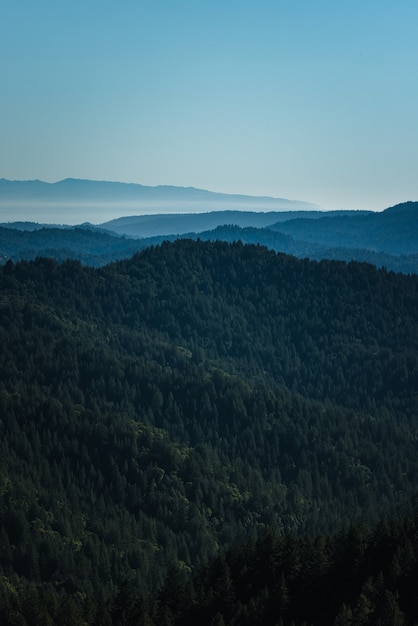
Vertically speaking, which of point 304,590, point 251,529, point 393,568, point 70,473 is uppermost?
point 393,568

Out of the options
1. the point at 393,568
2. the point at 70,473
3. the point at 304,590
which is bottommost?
the point at 70,473

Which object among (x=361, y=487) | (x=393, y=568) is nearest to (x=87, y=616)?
(x=393, y=568)

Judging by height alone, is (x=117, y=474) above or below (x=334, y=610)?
below

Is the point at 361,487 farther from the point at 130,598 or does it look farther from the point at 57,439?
the point at 130,598

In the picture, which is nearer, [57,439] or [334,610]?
[334,610]

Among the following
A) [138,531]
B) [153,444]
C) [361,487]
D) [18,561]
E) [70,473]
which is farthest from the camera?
[361,487]

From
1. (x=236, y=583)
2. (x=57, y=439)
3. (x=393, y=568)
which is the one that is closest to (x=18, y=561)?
(x=57, y=439)

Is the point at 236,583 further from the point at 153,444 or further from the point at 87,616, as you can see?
the point at 153,444

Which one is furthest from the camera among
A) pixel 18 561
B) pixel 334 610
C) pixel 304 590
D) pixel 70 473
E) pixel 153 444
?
pixel 153 444

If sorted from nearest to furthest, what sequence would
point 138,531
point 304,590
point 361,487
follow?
1. point 304,590
2. point 138,531
3. point 361,487
